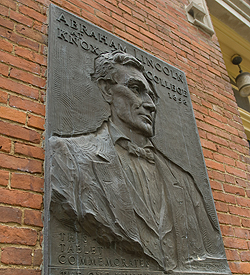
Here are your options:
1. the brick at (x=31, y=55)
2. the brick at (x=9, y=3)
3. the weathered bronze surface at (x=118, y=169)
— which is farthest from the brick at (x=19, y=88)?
the brick at (x=9, y=3)

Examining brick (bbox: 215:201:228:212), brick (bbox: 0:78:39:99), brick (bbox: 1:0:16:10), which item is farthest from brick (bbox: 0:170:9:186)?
brick (bbox: 215:201:228:212)

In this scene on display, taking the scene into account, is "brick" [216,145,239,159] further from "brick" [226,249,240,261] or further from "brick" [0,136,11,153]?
"brick" [0,136,11,153]

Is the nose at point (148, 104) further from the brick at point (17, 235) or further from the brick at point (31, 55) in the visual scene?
the brick at point (17, 235)

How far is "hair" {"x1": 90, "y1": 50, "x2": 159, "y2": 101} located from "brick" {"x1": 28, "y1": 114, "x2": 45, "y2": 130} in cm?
53

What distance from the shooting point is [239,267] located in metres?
2.50

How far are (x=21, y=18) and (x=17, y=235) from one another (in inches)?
55.3

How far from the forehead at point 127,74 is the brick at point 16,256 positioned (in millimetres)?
1294

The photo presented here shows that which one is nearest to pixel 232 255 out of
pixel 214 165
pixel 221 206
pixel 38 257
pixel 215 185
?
pixel 221 206

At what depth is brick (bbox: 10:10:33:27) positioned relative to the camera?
2.08 metres

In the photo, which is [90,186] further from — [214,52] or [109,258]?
[214,52]

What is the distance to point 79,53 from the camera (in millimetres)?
2227

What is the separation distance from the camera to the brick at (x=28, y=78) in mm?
1905

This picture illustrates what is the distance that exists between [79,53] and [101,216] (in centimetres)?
116

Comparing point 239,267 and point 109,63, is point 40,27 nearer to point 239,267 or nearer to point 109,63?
point 109,63
